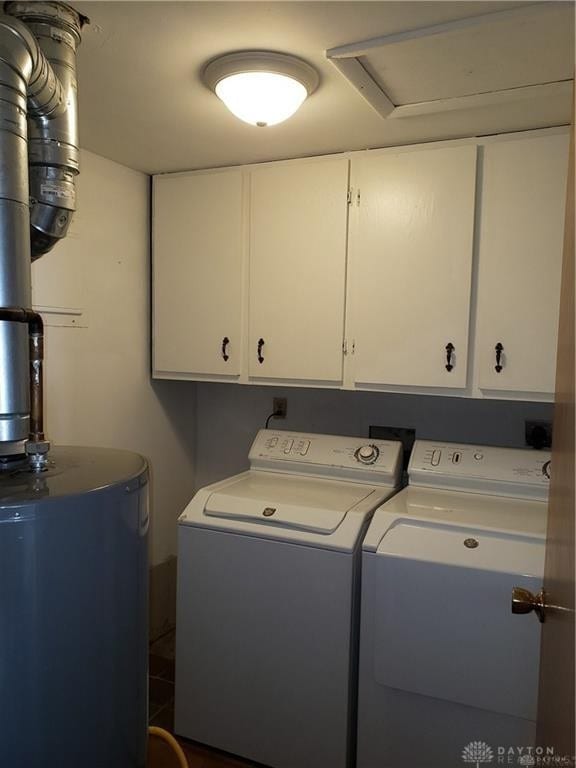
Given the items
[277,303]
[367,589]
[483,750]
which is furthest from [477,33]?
[483,750]

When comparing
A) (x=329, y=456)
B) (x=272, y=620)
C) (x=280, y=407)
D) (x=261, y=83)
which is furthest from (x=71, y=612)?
(x=280, y=407)

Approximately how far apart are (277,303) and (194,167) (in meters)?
0.69

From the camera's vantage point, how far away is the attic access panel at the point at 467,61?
1319 mm

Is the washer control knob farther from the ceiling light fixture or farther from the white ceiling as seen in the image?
the ceiling light fixture

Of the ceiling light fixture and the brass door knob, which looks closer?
the brass door knob

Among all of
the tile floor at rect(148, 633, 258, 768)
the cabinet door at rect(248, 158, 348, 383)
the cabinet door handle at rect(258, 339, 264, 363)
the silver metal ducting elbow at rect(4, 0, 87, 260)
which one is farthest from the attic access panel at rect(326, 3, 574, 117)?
the tile floor at rect(148, 633, 258, 768)

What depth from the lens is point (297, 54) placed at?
1.46 m

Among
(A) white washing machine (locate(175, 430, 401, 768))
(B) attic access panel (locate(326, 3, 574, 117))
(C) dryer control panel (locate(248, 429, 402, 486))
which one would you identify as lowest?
(A) white washing machine (locate(175, 430, 401, 768))

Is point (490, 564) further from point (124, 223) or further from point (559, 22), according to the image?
point (124, 223)

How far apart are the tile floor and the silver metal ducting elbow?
179cm

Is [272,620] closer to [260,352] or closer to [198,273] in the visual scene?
[260,352]

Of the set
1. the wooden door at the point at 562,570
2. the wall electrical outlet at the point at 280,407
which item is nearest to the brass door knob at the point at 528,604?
the wooden door at the point at 562,570

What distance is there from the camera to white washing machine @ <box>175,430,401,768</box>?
6.08 feet

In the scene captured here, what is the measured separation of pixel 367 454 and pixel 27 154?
1595 mm
